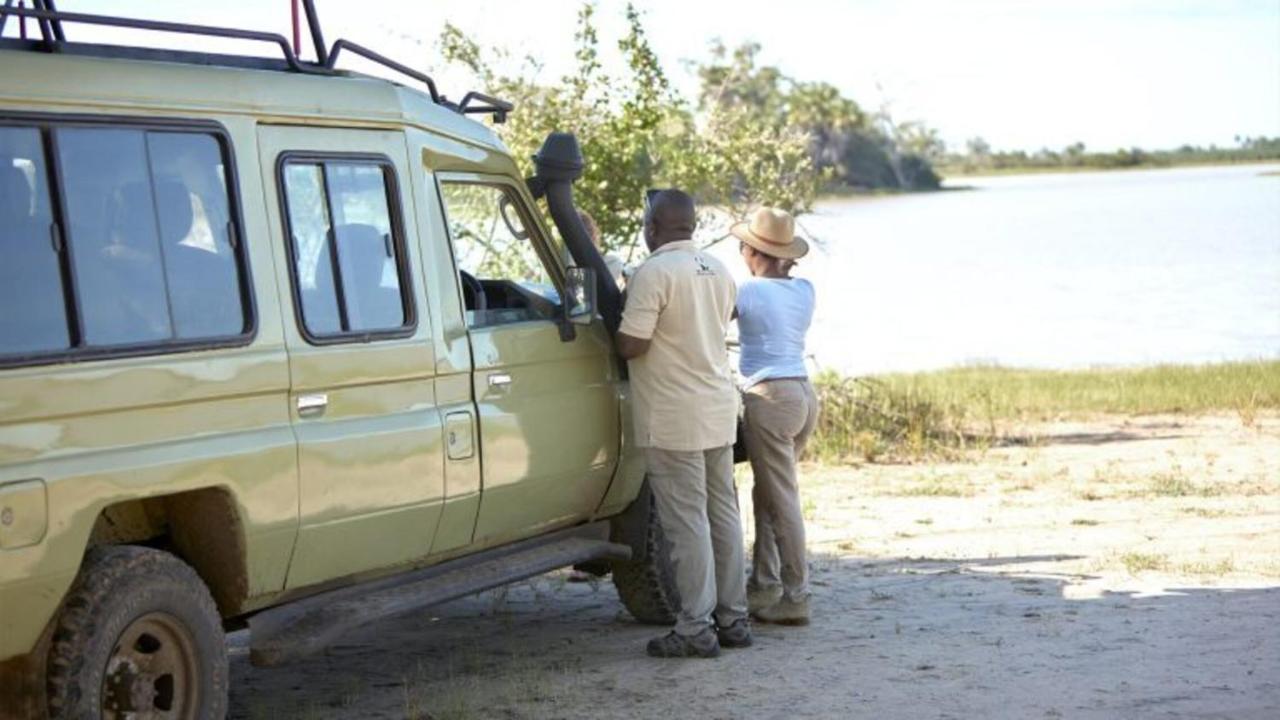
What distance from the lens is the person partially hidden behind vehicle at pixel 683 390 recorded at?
8656 mm

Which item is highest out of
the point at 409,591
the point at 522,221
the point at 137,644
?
the point at 522,221

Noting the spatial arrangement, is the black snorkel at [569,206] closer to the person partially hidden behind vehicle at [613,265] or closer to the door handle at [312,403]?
the person partially hidden behind vehicle at [613,265]

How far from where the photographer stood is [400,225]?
7668 millimetres

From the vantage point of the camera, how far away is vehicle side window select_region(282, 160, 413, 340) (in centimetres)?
714

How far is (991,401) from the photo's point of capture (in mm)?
19594

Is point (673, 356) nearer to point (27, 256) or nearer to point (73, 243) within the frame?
point (73, 243)

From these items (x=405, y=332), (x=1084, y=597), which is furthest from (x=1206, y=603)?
(x=405, y=332)

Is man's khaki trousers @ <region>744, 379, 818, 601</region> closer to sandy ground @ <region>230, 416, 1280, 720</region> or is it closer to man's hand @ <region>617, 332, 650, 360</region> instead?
sandy ground @ <region>230, 416, 1280, 720</region>

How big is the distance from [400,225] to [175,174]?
3.92ft

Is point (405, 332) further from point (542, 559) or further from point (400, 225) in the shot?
point (542, 559)

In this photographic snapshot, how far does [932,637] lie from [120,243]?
4.09 metres

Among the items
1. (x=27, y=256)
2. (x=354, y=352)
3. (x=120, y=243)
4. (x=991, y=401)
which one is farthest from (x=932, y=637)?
(x=991, y=401)

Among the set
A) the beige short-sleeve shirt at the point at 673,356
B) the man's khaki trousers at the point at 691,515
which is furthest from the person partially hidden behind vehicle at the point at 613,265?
the man's khaki trousers at the point at 691,515

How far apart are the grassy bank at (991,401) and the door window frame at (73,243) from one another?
9.41 m
